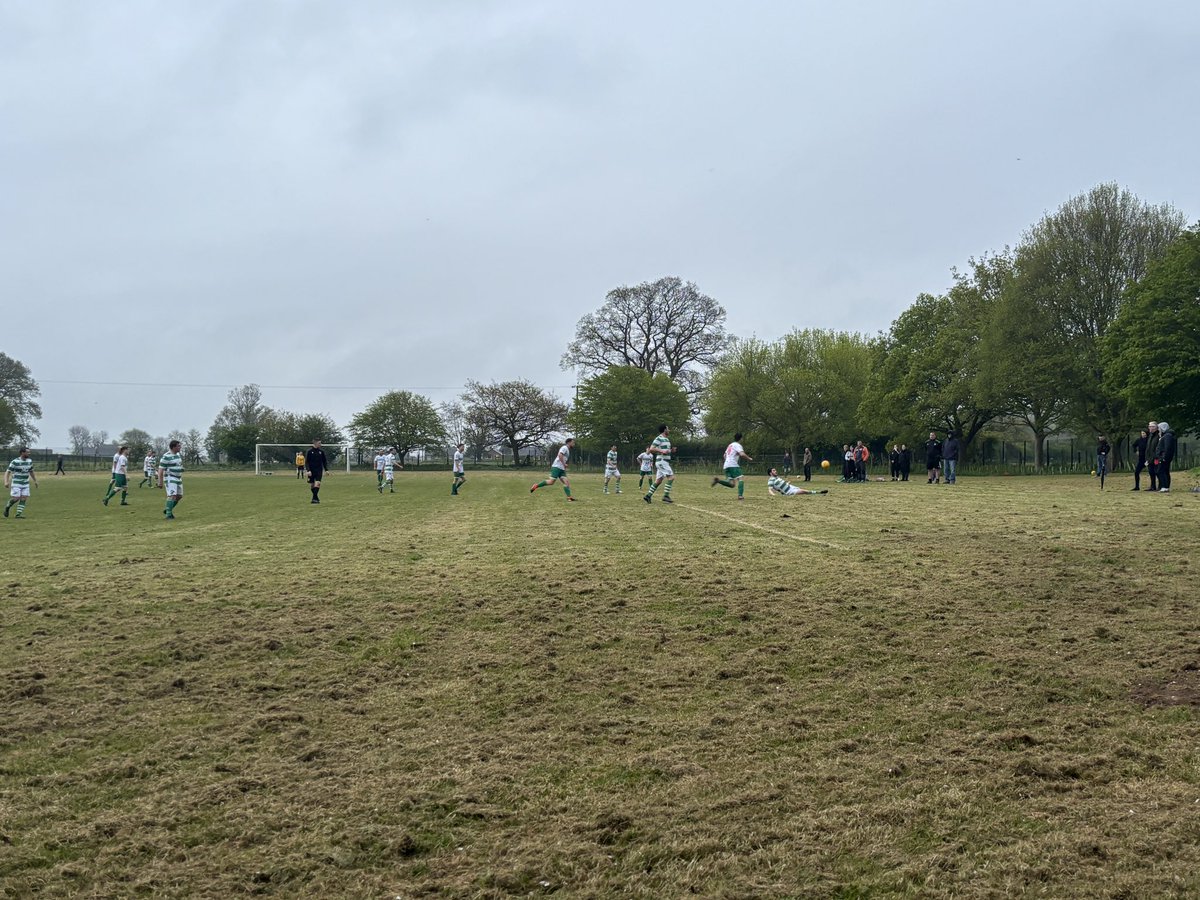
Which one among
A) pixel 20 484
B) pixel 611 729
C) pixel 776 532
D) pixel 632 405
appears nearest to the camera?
pixel 611 729

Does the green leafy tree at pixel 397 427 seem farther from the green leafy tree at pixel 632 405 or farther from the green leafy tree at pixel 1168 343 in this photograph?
the green leafy tree at pixel 1168 343

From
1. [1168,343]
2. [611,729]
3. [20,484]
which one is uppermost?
[1168,343]

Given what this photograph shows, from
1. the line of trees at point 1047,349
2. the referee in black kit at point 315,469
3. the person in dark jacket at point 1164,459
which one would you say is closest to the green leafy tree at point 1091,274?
the line of trees at point 1047,349

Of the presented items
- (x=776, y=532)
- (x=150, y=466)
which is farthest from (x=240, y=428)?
(x=776, y=532)

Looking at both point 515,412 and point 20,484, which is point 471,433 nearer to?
point 515,412

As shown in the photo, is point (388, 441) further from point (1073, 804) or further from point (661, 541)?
point (1073, 804)

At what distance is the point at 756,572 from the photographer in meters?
9.80

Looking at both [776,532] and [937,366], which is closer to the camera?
[776,532]

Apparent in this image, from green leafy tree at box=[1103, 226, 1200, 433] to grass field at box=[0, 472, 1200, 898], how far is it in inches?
1253

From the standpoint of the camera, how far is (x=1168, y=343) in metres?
36.2

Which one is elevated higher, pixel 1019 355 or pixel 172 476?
pixel 1019 355

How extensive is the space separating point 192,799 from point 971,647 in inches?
207

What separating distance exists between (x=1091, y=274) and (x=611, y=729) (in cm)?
4693

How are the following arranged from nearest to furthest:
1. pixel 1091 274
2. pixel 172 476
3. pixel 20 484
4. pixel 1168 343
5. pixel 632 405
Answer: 1. pixel 172 476
2. pixel 20 484
3. pixel 1168 343
4. pixel 1091 274
5. pixel 632 405
